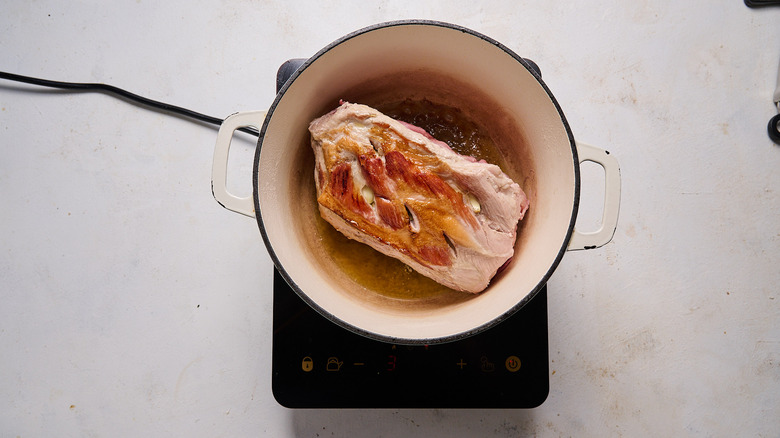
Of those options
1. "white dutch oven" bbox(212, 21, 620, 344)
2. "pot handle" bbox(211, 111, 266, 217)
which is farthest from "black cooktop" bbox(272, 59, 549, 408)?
"pot handle" bbox(211, 111, 266, 217)

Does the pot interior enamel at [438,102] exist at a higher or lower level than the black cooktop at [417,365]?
higher

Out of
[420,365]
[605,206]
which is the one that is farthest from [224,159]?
[605,206]

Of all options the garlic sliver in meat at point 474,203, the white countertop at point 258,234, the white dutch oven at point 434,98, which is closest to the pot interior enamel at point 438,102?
the white dutch oven at point 434,98

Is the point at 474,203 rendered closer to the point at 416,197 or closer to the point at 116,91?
the point at 416,197

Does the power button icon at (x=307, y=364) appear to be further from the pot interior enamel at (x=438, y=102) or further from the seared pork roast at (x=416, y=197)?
the seared pork roast at (x=416, y=197)

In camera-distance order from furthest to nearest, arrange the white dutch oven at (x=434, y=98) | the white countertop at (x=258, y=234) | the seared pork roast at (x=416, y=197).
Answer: the white countertop at (x=258, y=234), the seared pork roast at (x=416, y=197), the white dutch oven at (x=434, y=98)

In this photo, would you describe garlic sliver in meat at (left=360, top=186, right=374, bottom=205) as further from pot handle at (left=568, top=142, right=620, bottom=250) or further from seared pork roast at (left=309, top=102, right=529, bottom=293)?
pot handle at (left=568, top=142, right=620, bottom=250)

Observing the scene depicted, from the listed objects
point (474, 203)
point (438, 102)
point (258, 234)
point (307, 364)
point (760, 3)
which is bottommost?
point (307, 364)
